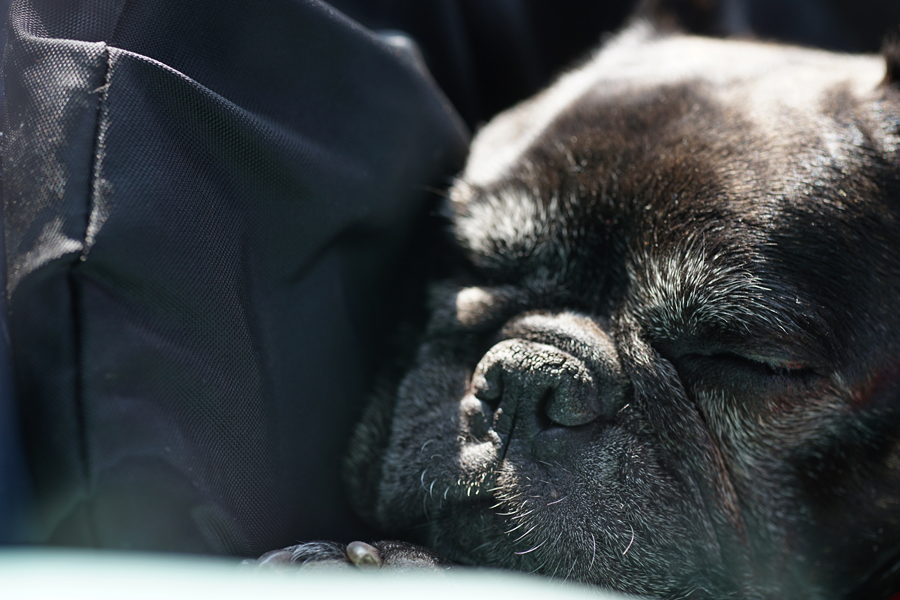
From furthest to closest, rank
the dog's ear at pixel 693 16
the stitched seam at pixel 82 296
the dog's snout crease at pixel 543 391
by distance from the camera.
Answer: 1. the dog's ear at pixel 693 16
2. the dog's snout crease at pixel 543 391
3. the stitched seam at pixel 82 296

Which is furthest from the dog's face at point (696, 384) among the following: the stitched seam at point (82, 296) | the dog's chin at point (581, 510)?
the stitched seam at point (82, 296)

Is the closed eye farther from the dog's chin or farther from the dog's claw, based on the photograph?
the dog's claw

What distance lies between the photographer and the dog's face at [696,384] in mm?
996

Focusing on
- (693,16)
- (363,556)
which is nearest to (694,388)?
(363,556)

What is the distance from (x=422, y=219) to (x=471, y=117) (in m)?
0.72

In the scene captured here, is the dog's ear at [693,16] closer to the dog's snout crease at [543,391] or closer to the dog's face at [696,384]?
the dog's face at [696,384]

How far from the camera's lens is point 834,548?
3.51ft

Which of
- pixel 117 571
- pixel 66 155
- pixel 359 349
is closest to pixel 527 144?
pixel 359 349

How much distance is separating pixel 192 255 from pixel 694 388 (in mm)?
785

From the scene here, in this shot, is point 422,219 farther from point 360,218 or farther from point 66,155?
point 66,155

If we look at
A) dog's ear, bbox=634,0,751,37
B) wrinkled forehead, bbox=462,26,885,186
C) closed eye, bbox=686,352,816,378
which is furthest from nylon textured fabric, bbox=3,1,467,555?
dog's ear, bbox=634,0,751,37

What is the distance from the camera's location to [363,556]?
37.1 inches

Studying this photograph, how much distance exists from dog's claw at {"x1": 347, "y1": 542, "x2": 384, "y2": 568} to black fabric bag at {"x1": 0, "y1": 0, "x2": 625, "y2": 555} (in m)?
0.11

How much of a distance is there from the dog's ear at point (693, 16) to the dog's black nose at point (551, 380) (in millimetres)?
1079
